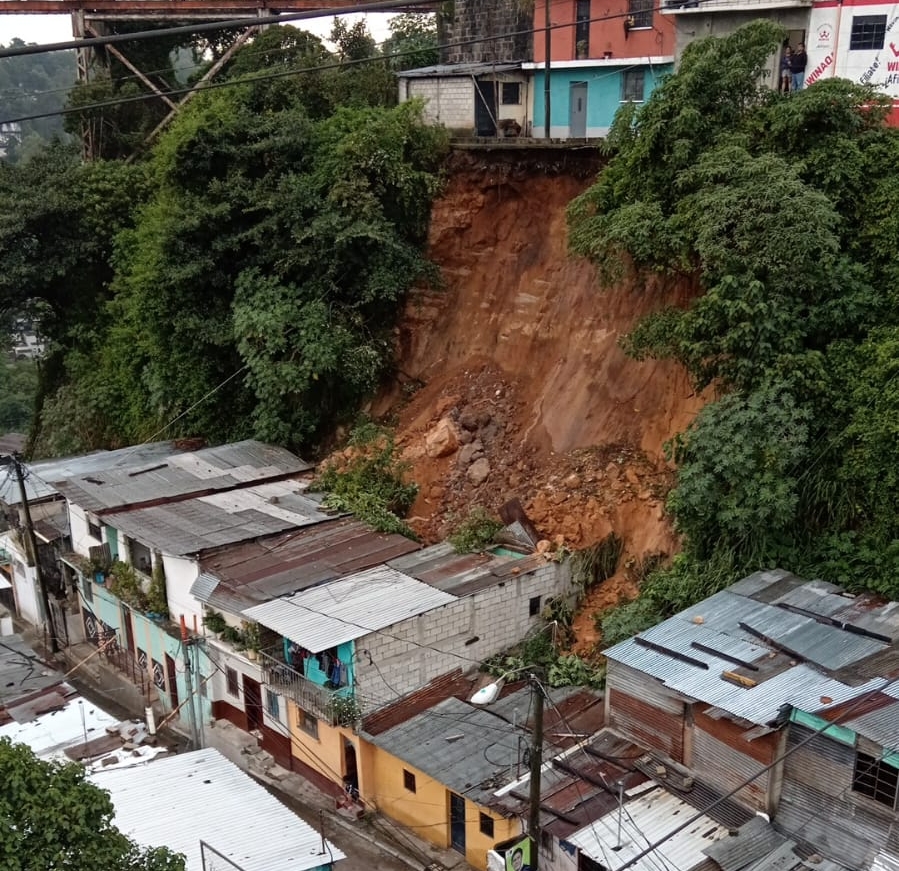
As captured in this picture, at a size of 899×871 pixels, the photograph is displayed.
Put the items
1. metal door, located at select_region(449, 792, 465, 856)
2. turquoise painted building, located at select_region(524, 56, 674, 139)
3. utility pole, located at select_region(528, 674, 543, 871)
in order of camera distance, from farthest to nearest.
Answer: turquoise painted building, located at select_region(524, 56, 674, 139), metal door, located at select_region(449, 792, 465, 856), utility pole, located at select_region(528, 674, 543, 871)

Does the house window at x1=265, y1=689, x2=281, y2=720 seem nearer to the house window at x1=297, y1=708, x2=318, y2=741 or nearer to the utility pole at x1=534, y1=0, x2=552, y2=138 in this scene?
the house window at x1=297, y1=708, x2=318, y2=741

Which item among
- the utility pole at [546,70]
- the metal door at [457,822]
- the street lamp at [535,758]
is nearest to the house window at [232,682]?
the metal door at [457,822]

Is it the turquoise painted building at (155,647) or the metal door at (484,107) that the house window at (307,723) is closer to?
the turquoise painted building at (155,647)

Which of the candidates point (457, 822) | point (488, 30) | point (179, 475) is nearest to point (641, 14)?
point (488, 30)

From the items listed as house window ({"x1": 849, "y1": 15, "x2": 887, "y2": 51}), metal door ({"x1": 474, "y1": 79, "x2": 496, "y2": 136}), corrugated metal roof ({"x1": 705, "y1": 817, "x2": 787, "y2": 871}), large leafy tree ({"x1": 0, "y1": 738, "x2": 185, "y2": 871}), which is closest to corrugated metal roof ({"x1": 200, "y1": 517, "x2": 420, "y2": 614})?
large leafy tree ({"x1": 0, "y1": 738, "x2": 185, "y2": 871})

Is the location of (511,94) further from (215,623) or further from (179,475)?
(215,623)

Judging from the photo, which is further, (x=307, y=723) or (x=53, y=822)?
(x=307, y=723)
